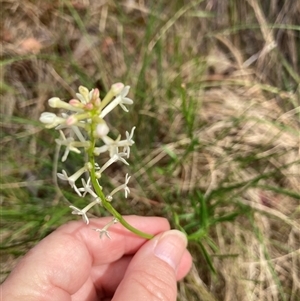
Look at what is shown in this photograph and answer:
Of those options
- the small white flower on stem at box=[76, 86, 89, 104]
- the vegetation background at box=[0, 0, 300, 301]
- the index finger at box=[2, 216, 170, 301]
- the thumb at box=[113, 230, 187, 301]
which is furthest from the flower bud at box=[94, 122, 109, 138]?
the vegetation background at box=[0, 0, 300, 301]

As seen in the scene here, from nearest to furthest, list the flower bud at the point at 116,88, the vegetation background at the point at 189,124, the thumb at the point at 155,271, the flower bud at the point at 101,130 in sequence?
the flower bud at the point at 101,130 < the flower bud at the point at 116,88 < the thumb at the point at 155,271 < the vegetation background at the point at 189,124

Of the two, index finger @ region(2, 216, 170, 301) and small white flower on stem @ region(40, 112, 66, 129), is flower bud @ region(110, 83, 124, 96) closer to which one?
small white flower on stem @ region(40, 112, 66, 129)

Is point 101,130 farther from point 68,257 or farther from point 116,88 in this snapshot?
point 68,257

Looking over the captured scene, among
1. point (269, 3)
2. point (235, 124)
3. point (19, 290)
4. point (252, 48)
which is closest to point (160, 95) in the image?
point (235, 124)

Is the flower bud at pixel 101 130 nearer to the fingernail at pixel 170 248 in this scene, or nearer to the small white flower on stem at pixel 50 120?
the small white flower on stem at pixel 50 120

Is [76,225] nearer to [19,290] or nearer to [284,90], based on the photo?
[19,290]

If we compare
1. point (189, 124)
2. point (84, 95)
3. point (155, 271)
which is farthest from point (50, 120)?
point (189, 124)

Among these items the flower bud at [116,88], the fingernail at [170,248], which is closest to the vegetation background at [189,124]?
the fingernail at [170,248]
